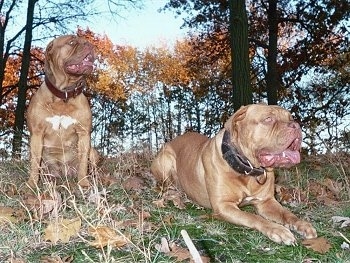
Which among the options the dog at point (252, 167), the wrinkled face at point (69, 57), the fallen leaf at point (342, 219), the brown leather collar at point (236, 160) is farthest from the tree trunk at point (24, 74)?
the fallen leaf at point (342, 219)

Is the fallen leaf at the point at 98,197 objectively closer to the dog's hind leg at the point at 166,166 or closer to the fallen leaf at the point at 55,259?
the fallen leaf at the point at 55,259

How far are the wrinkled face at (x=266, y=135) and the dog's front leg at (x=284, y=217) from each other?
1.41ft

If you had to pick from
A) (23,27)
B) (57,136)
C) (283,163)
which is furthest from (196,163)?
(23,27)

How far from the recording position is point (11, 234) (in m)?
3.17

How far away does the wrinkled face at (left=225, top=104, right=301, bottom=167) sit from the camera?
3678 mm

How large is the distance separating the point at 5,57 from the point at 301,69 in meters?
10.6

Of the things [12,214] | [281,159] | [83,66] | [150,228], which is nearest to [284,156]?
[281,159]

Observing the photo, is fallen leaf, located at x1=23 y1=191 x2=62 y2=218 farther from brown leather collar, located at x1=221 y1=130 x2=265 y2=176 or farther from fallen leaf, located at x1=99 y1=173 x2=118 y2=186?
brown leather collar, located at x1=221 y1=130 x2=265 y2=176

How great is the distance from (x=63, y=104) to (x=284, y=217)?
268cm

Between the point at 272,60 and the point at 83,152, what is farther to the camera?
the point at 272,60

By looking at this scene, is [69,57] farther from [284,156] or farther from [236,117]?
[284,156]

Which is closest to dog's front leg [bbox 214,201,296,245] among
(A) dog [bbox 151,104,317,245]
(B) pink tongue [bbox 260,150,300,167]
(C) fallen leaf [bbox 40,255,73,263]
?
(A) dog [bbox 151,104,317,245]

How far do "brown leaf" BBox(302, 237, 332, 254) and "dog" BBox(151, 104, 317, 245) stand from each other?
0.32ft

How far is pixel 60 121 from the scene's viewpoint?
5352 millimetres
